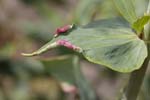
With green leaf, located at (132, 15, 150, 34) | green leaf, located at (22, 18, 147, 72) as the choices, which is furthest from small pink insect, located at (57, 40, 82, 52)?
green leaf, located at (132, 15, 150, 34)

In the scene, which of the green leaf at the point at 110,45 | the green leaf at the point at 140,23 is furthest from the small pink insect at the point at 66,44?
the green leaf at the point at 140,23

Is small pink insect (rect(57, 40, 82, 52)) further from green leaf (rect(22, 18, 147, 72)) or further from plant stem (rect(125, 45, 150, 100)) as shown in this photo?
plant stem (rect(125, 45, 150, 100))

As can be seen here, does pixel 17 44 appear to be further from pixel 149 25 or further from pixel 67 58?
pixel 149 25

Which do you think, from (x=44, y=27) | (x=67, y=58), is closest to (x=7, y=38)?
(x=44, y=27)

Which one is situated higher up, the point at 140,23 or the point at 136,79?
the point at 140,23
